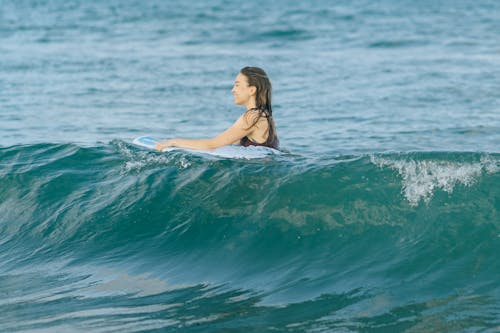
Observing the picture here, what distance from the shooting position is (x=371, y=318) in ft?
20.6

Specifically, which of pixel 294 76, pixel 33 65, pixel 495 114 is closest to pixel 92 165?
pixel 495 114

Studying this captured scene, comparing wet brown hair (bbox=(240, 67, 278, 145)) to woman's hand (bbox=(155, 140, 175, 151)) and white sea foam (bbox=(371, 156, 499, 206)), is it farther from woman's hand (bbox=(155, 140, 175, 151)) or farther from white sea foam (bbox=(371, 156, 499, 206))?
white sea foam (bbox=(371, 156, 499, 206))

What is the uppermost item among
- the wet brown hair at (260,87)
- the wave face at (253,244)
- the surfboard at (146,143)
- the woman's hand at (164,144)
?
the wet brown hair at (260,87)

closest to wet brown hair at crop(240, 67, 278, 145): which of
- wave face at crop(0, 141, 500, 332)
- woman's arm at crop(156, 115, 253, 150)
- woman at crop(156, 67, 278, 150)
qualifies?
woman at crop(156, 67, 278, 150)

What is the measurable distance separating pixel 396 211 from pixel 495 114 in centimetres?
716

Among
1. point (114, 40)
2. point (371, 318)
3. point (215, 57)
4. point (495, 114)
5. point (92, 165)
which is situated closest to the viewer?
point (371, 318)

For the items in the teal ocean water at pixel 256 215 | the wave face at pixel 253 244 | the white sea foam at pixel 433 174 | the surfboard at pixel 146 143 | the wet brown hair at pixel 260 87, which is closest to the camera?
the wave face at pixel 253 244

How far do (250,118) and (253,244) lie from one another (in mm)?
1409

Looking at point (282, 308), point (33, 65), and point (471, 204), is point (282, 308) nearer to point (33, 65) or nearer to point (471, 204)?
point (471, 204)

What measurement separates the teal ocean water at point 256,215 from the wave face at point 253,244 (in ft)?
0.06


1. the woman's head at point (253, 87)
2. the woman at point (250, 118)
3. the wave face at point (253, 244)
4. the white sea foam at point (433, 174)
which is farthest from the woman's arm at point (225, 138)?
the white sea foam at point (433, 174)

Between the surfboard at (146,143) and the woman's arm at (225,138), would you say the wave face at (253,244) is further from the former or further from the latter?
the woman's arm at (225,138)

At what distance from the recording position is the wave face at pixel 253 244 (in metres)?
6.54

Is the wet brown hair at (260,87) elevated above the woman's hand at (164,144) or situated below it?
above
